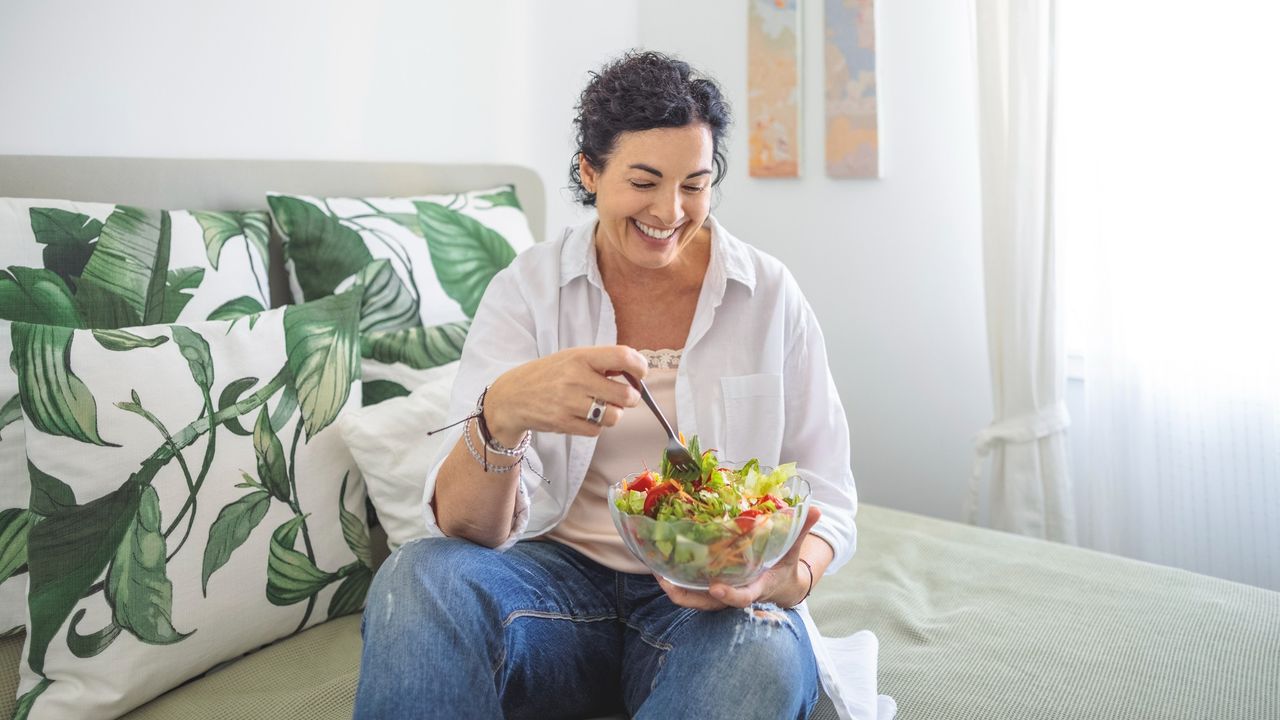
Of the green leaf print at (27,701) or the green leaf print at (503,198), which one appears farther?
the green leaf print at (503,198)

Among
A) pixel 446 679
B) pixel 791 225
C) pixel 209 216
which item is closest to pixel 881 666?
pixel 446 679

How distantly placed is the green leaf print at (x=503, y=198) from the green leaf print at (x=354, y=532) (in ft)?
2.78

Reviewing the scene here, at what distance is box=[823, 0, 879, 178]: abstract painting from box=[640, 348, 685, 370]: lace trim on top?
139 centimetres

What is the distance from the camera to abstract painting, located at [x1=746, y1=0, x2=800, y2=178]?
2.79 metres

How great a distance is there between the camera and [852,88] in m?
2.70

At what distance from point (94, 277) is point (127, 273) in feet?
0.16

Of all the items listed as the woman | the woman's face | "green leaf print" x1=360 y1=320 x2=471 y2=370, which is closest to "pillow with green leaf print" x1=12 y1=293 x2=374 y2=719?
"green leaf print" x1=360 y1=320 x2=471 y2=370

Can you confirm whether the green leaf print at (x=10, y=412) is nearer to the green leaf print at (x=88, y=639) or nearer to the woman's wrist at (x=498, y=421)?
the green leaf print at (x=88, y=639)

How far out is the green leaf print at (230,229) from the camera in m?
1.72

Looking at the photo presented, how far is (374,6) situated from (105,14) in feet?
2.10

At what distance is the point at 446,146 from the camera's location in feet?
8.23

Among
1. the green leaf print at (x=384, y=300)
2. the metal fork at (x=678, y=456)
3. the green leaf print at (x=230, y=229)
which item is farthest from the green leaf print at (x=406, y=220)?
the metal fork at (x=678, y=456)

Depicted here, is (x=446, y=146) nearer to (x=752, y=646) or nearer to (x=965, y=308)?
(x=965, y=308)

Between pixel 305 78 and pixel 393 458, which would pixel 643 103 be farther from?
pixel 305 78
